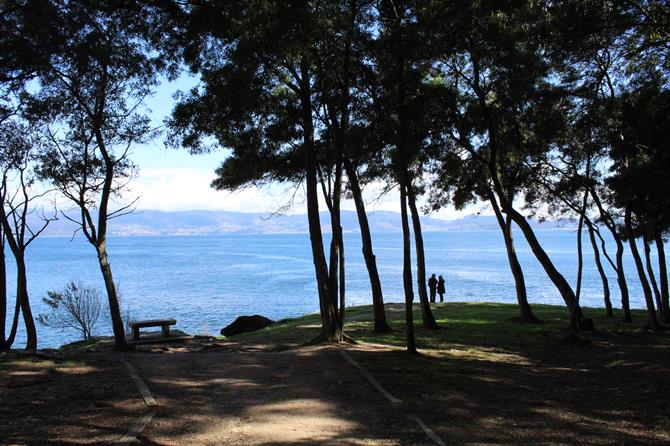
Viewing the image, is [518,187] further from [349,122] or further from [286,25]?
[286,25]

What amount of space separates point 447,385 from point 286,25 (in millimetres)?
7797

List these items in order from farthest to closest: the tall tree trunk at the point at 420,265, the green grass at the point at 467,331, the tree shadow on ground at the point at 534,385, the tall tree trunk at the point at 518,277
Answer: the tall tree trunk at the point at 518,277 < the tall tree trunk at the point at 420,265 < the green grass at the point at 467,331 < the tree shadow on ground at the point at 534,385

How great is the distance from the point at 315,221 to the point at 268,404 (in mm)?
6654

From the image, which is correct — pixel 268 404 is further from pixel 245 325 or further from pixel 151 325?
pixel 245 325

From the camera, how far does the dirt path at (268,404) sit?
6254 millimetres

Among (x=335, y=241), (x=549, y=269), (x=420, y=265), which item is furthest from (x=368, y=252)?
(x=549, y=269)

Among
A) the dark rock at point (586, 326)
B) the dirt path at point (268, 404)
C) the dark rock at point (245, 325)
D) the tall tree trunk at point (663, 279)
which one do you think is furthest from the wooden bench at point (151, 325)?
the tall tree trunk at point (663, 279)

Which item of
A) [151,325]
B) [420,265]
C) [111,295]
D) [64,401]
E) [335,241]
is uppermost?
[335,241]

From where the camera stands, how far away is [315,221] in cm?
1384

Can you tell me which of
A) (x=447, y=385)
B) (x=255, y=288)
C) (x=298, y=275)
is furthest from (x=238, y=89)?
(x=298, y=275)

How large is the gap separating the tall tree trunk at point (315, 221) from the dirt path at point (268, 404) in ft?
7.35

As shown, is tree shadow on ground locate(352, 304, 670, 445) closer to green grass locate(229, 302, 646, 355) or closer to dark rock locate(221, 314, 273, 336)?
green grass locate(229, 302, 646, 355)

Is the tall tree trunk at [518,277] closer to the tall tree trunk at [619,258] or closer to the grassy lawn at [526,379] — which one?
the grassy lawn at [526,379]

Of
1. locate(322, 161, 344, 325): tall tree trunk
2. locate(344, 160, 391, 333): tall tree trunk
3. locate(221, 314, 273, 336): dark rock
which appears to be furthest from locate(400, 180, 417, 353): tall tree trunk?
locate(221, 314, 273, 336): dark rock
